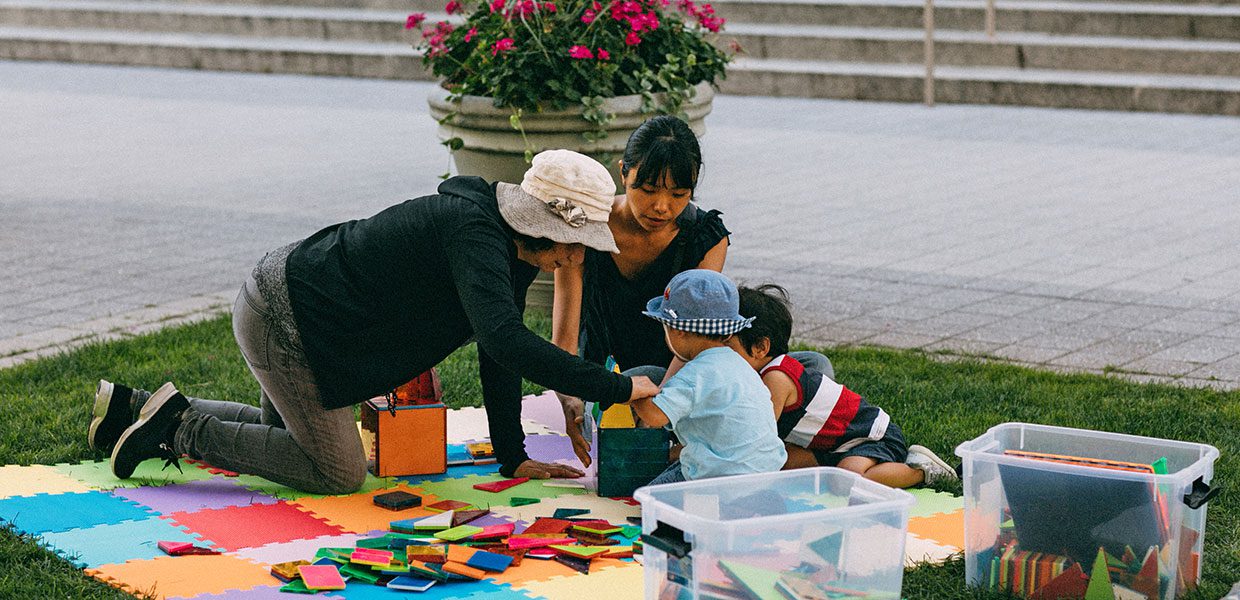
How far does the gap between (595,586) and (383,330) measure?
3.25ft

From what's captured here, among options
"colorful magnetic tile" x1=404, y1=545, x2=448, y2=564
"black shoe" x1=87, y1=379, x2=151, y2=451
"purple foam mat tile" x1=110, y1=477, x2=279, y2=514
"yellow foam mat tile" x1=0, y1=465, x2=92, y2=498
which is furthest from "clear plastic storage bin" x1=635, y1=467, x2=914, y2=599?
"black shoe" x1=87, y1=379, x2=151, y2=451

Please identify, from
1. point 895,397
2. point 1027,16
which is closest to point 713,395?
point 895,397

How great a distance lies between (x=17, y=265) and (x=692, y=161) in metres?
4.66

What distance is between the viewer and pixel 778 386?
14.2 feet

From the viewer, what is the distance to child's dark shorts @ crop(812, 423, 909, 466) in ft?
14.7

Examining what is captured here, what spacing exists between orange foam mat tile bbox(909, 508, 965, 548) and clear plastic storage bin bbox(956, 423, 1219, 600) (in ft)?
1.31

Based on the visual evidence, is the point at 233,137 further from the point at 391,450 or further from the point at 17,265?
the point at 391,450

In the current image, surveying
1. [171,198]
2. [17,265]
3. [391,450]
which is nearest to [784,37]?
[171,198]

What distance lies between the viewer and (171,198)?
9.56 metres

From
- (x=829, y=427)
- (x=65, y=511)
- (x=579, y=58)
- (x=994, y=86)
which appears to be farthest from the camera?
(x=994, y=86)

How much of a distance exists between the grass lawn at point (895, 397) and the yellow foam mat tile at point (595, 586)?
713 millimetres

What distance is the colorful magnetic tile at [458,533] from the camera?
400cm

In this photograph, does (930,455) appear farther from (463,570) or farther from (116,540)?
(116,540)

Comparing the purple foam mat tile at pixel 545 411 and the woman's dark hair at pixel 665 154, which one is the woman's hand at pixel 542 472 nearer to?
the purple foam mat tile at pixel 545 411
